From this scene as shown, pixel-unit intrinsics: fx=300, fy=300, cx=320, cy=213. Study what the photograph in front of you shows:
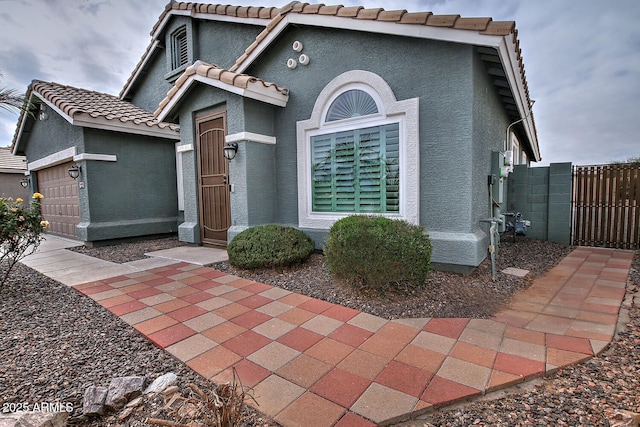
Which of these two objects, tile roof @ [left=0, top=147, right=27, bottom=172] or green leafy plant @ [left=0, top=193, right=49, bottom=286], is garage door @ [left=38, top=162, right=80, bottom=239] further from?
tile roof @ [left=0, top=147, right=27, bottom=172]

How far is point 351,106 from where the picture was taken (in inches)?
224

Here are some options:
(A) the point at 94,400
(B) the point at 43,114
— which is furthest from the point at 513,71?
(B) the point at 43,114

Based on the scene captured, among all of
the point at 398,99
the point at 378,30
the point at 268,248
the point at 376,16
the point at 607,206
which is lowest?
the point at 268,248

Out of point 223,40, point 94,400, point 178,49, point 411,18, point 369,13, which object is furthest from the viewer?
point 178,49

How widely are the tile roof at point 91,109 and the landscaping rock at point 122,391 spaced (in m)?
7.56

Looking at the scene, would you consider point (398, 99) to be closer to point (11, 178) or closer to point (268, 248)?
point (268, 248)

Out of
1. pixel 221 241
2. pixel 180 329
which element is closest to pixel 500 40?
pixel 180 329

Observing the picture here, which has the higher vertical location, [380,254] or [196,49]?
[196,49]

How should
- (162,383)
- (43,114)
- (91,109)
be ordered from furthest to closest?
(43,114), (91,109), (162,383)

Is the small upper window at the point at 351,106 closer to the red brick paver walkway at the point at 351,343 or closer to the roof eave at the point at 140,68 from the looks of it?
the red brick paver walkway at the point at 351,343

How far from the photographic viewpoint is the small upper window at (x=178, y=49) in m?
10.1

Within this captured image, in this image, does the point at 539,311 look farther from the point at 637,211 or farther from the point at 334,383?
the point at 637,211

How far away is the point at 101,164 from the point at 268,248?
6.21m

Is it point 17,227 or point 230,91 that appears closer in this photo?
point 17,227
